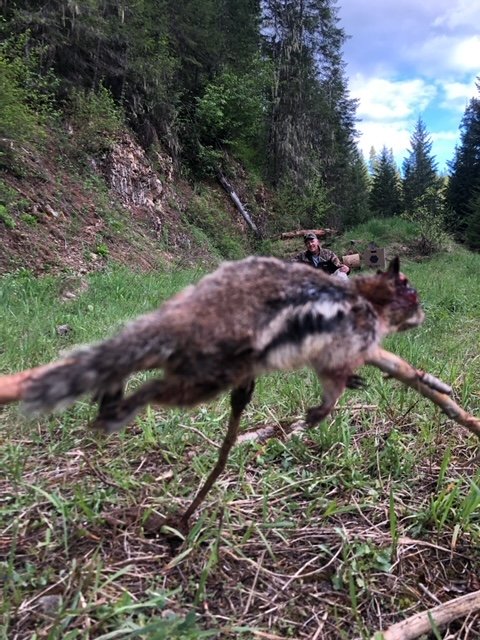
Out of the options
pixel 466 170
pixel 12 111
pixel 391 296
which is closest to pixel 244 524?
pixel 391 296

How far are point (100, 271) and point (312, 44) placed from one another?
22.3 metres

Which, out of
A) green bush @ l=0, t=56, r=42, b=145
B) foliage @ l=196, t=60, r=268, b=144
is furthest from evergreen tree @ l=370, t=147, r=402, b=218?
green bush @ l=0, t=56, r=42, b=145

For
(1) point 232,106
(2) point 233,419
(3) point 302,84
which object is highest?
(3) point 302,84

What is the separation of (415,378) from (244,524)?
101 centimetres

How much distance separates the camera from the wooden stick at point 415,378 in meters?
1.36

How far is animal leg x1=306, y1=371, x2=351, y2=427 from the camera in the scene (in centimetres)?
122

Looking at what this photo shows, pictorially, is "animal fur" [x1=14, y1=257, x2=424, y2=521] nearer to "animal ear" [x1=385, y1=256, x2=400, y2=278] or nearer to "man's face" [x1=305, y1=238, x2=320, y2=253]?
"animal ear" [x1=385, y1=256, x2=400, y2=278]

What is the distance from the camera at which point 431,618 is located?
1.55m

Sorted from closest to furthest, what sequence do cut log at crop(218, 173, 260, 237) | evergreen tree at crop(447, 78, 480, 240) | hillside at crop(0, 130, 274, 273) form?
hillside at crop(0, 130, 274, 273), cut log at crop(218, 173, 260, 237), evergreen tree at crop(447, 78, 480, 240)

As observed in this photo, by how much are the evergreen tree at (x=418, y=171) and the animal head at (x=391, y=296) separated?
3900 cm

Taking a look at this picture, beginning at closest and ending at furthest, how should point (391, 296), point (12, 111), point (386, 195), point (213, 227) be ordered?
point (391, 296) → point (12, 111) → point (213, 227) → point (386, 195)

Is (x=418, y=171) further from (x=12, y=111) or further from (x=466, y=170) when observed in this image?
(x=12, y=111)

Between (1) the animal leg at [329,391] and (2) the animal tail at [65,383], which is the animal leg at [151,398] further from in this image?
(1) the animal leg at [329,391]

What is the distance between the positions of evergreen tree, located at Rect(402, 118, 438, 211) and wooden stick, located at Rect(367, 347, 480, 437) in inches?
1530
